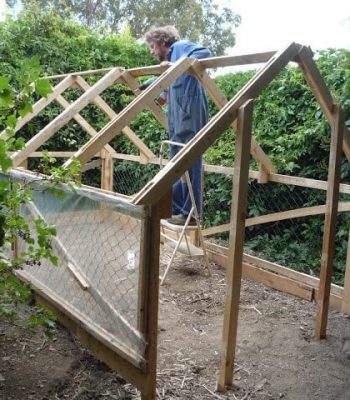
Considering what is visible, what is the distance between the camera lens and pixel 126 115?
9.87ft

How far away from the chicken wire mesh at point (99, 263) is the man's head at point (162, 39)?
2.10 metres

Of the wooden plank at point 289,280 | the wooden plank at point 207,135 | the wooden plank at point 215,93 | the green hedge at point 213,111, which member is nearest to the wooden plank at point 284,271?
the wooden plank at point 289,280

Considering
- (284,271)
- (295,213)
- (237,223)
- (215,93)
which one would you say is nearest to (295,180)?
(295,213)

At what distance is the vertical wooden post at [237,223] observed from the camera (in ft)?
7.70

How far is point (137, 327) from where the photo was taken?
2.17 metres

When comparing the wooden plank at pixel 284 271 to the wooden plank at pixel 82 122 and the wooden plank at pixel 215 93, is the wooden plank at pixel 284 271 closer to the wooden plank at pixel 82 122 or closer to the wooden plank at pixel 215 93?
the wooden plank at pixel 215 93

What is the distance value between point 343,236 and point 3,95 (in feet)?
12.2

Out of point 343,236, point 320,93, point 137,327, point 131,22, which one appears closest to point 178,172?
point 137,327

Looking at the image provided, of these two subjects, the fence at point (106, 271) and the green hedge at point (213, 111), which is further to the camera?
the green hedge at point (213, 111)

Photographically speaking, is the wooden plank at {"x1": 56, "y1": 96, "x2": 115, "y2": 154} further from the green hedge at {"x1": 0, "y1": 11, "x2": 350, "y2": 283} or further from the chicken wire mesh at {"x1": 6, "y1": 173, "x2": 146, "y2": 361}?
the chicken wire mesh at {"x1": 6, "y1": 173, "x2": 146, "y2": 361}

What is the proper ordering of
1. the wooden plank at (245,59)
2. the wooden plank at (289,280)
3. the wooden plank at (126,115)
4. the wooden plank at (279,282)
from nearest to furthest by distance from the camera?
the wooden plank at (245,59), the wooden plank at (126,115), the wooden plank at (289,280), the wooden plank at (279,282)

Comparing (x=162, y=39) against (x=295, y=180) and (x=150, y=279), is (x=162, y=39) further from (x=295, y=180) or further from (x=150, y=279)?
(x=150, y=279)

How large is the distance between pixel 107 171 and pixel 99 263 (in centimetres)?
377

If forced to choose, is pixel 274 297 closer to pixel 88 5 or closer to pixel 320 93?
pixel 320 93
